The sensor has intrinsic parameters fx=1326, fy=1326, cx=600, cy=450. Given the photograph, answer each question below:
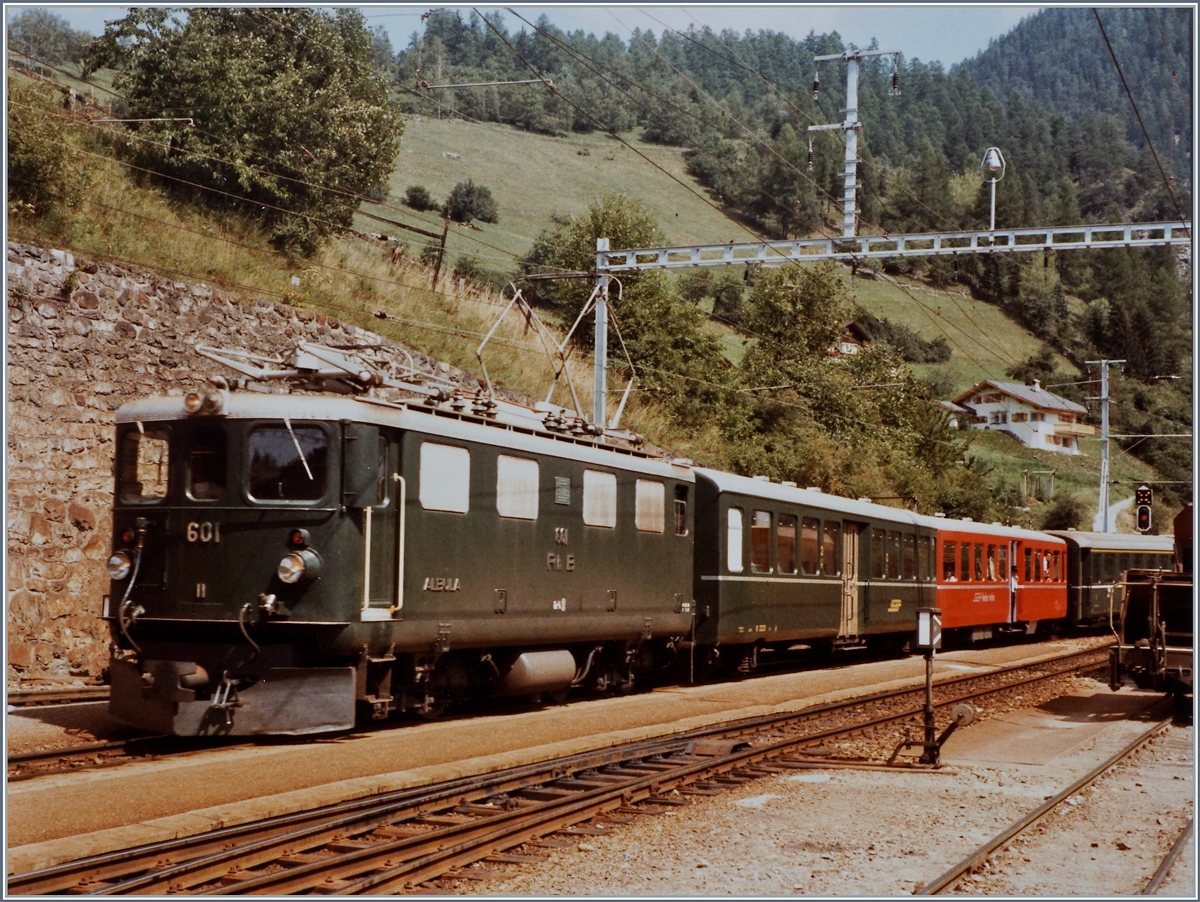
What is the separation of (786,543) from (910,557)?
20.8 feet

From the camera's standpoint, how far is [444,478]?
13.2m

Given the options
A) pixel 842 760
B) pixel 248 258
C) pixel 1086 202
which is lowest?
pixel 842 760

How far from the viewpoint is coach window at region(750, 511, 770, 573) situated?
801 inches

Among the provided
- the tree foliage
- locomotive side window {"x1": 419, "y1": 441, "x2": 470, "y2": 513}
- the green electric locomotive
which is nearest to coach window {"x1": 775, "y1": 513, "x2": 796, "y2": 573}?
the green electric locomotive

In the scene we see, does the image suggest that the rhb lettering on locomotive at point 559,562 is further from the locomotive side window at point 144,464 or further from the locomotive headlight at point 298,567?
the locomotive side window at point 144,464

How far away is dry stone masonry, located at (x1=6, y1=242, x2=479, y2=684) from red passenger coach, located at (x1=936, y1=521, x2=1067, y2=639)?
17.4 m

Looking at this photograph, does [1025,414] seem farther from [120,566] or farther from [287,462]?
[120,566]

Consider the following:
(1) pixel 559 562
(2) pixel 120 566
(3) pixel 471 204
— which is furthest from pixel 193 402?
(3) pixel 471 204

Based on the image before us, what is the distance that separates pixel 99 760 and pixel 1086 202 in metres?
165

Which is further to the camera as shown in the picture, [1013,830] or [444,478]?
[444,478]

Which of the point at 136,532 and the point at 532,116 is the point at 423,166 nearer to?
the point at 532,116

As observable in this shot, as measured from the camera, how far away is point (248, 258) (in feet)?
85.8

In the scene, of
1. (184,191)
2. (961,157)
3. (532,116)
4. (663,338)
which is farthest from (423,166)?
(961,157)

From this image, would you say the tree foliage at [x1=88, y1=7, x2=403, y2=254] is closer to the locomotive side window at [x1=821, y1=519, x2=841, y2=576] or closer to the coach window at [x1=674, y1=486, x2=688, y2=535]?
the locomotive side window at [x1=821, y1=519, x2=841, y2=576]
